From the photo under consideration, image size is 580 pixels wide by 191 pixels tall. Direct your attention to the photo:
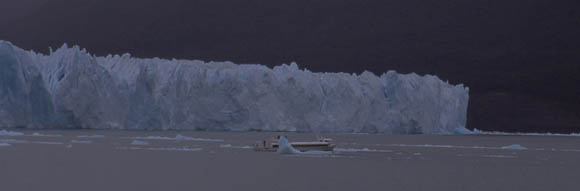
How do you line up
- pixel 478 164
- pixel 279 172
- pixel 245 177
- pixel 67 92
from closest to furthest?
pixel 245 177, pixel 279 172, pixel 478 164, pixel 67 92

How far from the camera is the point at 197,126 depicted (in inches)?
1758

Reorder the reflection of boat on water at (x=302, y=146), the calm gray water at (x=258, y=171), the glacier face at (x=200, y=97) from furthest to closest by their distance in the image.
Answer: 1. the glacier face at (x=200, y=97)
2. the reflection of boat on water at (x=302, y=146)
3. the calm gray water at (x=258, y=171)

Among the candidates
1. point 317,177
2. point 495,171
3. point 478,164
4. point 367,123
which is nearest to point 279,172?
point 317,177

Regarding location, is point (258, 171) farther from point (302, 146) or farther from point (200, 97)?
point (200, 97)

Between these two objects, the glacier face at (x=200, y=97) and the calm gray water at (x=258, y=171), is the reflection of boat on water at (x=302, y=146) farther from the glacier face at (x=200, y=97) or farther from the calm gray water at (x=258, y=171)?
the glacier face at (x=200, y=97)

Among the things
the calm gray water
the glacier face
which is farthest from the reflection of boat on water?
the glacier face

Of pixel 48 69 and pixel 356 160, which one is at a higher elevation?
pixel 48 69

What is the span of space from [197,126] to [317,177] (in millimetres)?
27095

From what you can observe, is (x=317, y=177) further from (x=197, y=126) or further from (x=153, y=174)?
(x=197, y=126)

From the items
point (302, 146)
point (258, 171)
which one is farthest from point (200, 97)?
point (258, 171)

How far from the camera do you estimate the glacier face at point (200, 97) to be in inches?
1649

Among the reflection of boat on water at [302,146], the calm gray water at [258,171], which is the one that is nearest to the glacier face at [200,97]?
the reflection of boat on water at [302,146]

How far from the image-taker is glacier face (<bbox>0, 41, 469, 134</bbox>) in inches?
1649

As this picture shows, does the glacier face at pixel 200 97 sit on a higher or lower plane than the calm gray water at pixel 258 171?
higher
